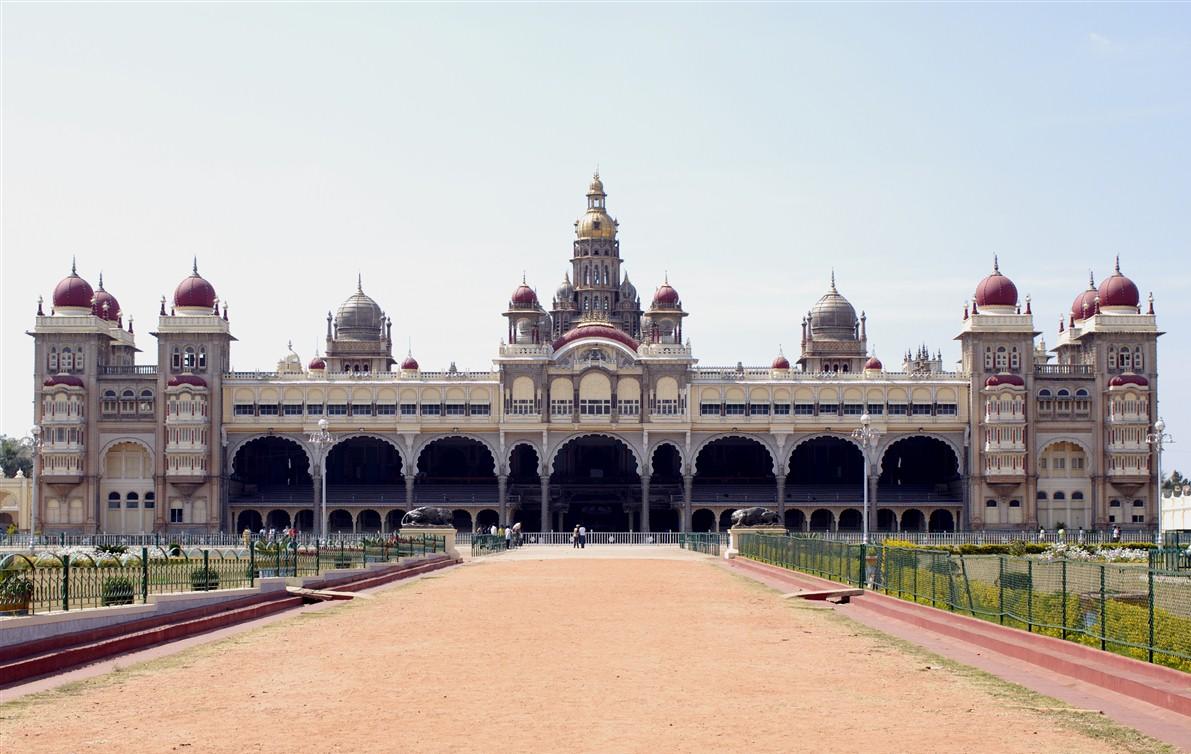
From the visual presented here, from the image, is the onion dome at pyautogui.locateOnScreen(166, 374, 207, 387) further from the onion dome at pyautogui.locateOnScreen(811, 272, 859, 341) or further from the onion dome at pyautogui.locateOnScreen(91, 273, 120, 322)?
the onion dome at pyautogui.locateOnScreen(811, 272, 859, 341)

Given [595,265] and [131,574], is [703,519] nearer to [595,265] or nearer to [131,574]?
[595,265]

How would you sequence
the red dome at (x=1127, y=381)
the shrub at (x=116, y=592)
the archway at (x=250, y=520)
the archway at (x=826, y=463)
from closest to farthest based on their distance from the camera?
1. the shrub at (x=116, y=592)
2. the red dome at (x=1127, y=381)
3. the archway at (x=250, y=520)
4. the archway at (x=826, y=463)

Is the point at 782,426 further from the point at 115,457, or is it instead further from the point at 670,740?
the point at 670,740

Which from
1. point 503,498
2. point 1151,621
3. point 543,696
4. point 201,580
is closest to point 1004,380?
point 503,498

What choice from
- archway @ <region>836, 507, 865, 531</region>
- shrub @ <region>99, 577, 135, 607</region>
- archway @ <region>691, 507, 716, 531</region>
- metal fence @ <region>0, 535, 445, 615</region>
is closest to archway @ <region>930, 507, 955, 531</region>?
archway @ <region>836, 507, 865, 531</region>

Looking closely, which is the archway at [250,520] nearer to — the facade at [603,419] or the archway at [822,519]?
the facade at [603,419]

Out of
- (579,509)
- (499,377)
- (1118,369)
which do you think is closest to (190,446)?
(499,377)

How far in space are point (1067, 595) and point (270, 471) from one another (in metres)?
79.5

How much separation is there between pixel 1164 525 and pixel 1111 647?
235 feet

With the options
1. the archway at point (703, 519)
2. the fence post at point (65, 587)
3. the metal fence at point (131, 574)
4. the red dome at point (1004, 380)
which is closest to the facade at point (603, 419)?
the red dome at point (1004, 380)

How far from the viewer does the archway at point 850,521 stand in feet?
301

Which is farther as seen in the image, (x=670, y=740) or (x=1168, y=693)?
(x=1168, y=693)

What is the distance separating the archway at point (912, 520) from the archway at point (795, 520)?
6098 mm

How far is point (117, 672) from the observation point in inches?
770
